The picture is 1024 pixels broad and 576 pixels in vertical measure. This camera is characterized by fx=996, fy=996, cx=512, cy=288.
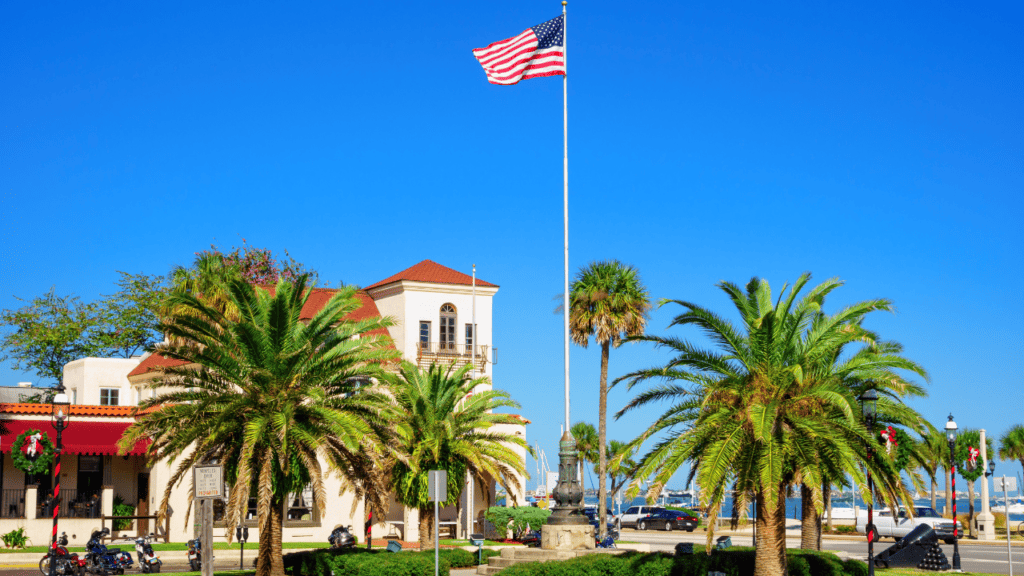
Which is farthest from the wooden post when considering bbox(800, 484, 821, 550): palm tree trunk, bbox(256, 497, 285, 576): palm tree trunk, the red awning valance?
the red awning valance

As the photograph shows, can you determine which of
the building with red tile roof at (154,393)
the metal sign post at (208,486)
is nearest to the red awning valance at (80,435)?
the building with red tile roof at (154,393)

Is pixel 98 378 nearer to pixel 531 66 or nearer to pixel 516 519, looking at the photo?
pixel 516 519

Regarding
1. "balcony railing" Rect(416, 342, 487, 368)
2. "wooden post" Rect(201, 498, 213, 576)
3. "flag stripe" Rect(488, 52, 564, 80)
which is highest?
"flag stripe" Rect(488, 52, 564, 80)

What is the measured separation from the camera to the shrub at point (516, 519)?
132 feet

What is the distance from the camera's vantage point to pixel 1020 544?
1799 inches

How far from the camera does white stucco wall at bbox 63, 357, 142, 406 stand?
45.6 meters

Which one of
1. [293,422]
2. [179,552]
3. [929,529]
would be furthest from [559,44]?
[179,552]

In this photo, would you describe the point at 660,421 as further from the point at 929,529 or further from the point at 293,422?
the point at 929,529

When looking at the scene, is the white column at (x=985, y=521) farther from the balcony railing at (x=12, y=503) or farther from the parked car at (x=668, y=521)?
the balcony railing at (x=12, y=503)

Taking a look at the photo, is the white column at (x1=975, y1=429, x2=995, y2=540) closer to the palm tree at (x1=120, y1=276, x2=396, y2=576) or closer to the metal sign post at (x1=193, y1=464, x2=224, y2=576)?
the palm tree at (x1=120, y1=276, x2=396, y2=576)

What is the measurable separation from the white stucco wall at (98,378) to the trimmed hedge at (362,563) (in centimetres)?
2200

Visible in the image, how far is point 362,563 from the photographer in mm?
25719

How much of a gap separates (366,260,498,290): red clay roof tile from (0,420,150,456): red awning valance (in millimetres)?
13003

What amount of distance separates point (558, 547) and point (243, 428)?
29.3ft
